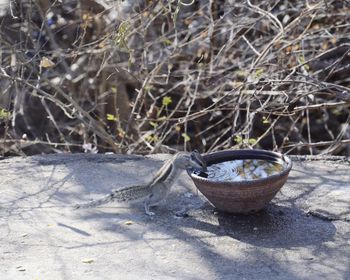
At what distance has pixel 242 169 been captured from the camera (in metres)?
5.21

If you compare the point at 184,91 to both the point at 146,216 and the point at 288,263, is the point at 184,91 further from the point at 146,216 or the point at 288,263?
the point at 288,263

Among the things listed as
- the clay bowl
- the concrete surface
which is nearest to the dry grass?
the concrete surface

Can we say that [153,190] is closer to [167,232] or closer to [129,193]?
[129,193]

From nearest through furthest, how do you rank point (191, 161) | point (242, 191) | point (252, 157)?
point (242, 191) < point (191, 161) < point (252, 157)

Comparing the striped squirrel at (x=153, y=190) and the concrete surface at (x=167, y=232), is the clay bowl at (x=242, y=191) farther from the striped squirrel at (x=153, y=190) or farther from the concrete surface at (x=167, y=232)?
the striped squirrel at (x=153, y=190)

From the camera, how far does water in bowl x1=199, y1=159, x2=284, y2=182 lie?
5.06m

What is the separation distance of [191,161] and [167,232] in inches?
22.0

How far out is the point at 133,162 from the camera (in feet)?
21.1

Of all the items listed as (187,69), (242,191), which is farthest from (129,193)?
(187,69)

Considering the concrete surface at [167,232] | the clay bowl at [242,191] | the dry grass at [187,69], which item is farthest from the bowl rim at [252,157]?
the dry grass at [187,69]

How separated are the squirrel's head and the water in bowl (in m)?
0.07

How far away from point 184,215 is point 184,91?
13.4 feet

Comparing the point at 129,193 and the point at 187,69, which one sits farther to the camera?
the point at 187,69

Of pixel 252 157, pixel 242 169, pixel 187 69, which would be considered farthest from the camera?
pixel 187 69
